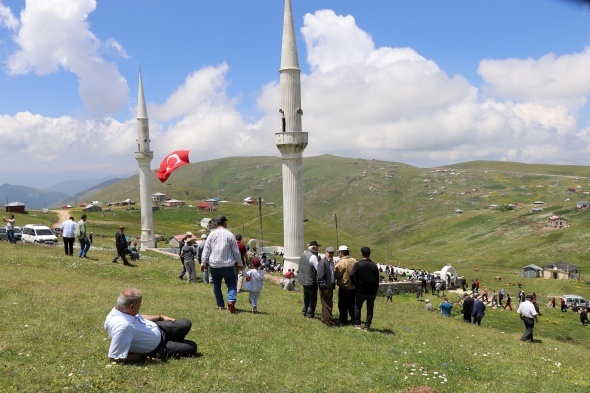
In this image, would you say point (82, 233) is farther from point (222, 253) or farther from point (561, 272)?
point (561, 272)

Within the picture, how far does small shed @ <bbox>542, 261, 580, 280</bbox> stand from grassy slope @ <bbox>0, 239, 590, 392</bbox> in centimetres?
5968

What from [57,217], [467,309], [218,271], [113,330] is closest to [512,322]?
[467,309]

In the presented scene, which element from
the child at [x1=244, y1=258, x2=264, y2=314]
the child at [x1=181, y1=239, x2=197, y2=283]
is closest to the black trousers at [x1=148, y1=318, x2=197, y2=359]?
the child at [x1=244, y1=258, x2=264, y2=314]

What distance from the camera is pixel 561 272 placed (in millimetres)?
69562

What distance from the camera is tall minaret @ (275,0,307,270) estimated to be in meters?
33.8

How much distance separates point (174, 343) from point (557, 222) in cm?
11472

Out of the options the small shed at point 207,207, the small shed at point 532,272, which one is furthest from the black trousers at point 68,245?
the small shed at point 207,207

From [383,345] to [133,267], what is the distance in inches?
734

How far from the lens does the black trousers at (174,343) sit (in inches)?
375

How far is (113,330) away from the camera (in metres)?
8.70

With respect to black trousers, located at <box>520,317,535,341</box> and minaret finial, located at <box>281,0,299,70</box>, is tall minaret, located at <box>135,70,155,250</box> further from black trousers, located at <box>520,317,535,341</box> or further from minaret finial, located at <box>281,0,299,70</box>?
black trousers, located at <box>520,317,535,341</box>

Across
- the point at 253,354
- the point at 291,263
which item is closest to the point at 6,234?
the point at 291,263

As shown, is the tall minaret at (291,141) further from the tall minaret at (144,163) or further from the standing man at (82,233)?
the tall minaret at (144,163)

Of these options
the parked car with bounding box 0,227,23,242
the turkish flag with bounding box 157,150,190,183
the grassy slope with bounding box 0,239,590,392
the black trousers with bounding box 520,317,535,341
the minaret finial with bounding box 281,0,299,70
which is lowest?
the black trousers with bounding box 520,317,535,341
